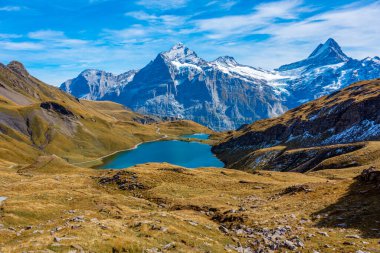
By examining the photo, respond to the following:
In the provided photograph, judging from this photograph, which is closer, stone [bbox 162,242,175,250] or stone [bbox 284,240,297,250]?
stone [bbox 162,242,175,250]

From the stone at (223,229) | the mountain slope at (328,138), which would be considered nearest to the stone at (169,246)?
the stone at (223,229)

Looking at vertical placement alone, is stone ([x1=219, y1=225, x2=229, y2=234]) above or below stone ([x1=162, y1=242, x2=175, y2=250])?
below

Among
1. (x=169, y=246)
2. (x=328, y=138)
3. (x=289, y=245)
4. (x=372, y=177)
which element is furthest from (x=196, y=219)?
(x=328, y=138)

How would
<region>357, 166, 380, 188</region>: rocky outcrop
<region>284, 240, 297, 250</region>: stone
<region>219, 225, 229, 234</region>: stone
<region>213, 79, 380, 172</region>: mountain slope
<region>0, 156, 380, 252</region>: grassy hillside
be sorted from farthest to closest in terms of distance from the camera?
1. <region>213, 79, 380, 172</region>: mountain slope
2. <region>357, 166, 380, 188</region>: rocky outcrop
3. <region>219, 225, 229, 234</region>: stone
4. <region>284, 240, 297, 250</region>: stone
5. <region>0, 156, 380, 252</region>: grassy hillside

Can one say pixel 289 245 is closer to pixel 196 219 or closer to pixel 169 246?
pixel 169 246

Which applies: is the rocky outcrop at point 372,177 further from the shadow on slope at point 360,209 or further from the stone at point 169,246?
the stone at point 169,246

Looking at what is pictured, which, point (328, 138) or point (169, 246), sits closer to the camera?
point (169, 246)

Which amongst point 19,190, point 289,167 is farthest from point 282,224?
point 289,167

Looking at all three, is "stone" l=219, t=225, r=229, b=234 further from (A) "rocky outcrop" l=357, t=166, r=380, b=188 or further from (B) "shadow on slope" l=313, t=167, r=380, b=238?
(A) "rocky outcrop" l=357, t=166, r=380, b=188

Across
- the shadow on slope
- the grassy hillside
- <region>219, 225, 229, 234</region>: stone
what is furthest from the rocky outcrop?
<region>219, 225, 229, 234</region>: stone

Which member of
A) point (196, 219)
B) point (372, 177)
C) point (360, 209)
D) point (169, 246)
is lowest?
point (196, 219)

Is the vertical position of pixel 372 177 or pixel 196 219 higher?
pixel 372 177

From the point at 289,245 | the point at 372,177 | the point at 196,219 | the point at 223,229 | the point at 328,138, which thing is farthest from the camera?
the point at 328,138

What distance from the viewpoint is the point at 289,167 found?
143 m
